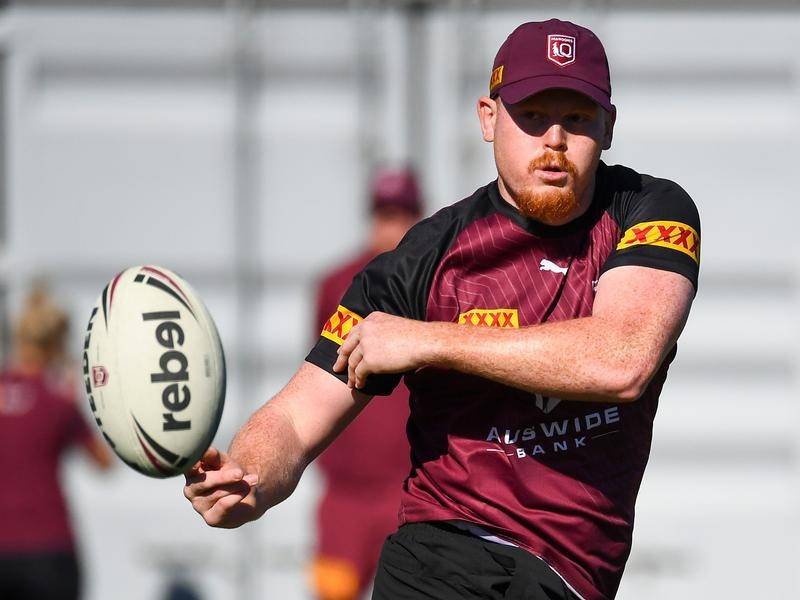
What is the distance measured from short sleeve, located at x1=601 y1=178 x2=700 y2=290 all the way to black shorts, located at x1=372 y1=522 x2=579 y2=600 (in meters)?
0.67

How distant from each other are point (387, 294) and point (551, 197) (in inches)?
17.1

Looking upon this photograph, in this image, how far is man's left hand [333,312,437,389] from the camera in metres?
3.14

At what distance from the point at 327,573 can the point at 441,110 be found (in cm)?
220

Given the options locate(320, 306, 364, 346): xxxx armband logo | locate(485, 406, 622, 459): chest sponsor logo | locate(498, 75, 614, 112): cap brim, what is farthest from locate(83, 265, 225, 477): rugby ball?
locate(498, 75, 614, 112): cap brim

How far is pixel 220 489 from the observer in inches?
126

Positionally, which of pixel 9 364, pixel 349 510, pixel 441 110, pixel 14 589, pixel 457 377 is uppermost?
pixel 441 110

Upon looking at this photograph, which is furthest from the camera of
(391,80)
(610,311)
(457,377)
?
(391,80)

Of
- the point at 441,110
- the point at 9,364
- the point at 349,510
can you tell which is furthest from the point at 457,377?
the point at 9,364

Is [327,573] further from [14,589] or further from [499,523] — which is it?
[499,523]

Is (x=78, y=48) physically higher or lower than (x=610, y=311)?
higher

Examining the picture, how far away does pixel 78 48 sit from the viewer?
23.5 feet

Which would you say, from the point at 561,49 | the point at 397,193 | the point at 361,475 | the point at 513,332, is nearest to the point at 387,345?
the point at 513,332

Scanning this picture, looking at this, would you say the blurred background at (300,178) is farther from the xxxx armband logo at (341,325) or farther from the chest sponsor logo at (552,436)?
the chest sponsor logo at (552,436)

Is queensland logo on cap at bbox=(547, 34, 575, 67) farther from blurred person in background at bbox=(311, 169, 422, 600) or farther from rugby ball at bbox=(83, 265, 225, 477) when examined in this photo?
blurred person in background at bbox=(311, 169, 422, 600)
